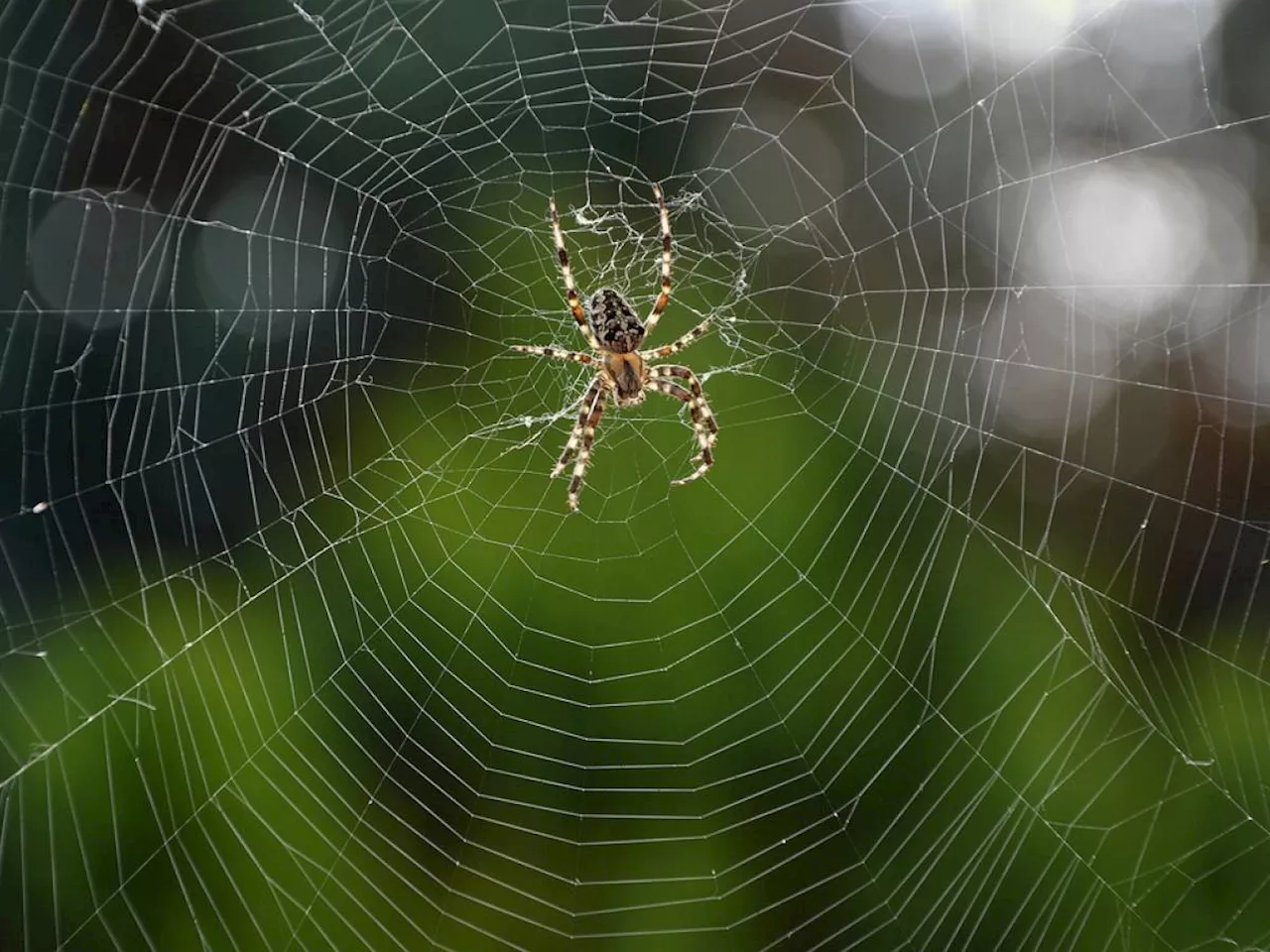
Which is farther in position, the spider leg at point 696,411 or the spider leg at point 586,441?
the spider leg at point 586,441

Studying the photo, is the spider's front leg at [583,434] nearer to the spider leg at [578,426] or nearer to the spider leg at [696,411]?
the spider leg at [578,426]

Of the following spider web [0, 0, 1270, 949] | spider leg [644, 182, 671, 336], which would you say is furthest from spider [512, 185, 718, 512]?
spider web [0, 0, 1270, 949]

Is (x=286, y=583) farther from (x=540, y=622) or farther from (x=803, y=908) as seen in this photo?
(x=803, y=908)

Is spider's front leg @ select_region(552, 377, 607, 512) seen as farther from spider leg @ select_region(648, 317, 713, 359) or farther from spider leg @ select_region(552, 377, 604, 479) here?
spider leg @ select_region(648, 317, 713, 359)

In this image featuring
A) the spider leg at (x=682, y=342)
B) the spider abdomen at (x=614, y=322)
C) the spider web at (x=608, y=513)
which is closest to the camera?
the spider web at (x=608, y=513)

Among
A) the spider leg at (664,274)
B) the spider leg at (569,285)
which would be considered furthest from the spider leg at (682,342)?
the spider leg at (569,285)

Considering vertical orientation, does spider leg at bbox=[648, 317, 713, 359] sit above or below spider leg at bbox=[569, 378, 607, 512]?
above
